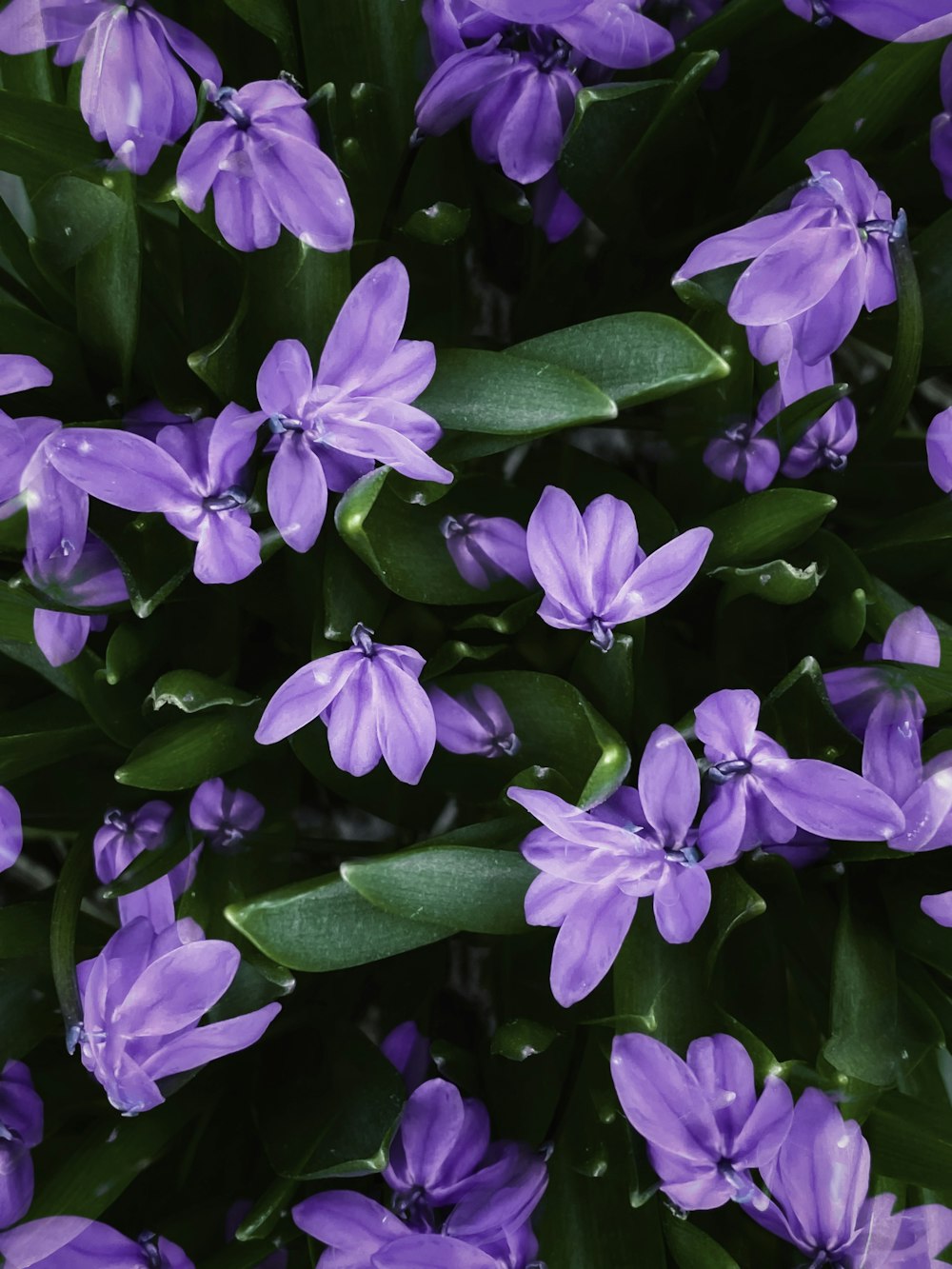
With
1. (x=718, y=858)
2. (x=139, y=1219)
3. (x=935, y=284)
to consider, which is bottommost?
(x=139, y=1219)

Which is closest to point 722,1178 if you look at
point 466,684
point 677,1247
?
point 677,1247

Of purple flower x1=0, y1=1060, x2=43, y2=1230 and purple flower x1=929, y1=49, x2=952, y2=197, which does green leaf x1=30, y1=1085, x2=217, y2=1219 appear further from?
purple flower x1=929, y1=49, x2=952, y2=197

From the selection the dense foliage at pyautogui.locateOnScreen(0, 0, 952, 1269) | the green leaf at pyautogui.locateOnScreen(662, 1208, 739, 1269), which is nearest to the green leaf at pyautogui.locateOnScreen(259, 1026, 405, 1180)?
the dense foliage at pyautogui.locateOnScreen(0, 0, 952, 1269)

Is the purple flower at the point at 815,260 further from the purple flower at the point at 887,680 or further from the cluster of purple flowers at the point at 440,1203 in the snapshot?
the cluster of purple flowers at the point at 440,1203

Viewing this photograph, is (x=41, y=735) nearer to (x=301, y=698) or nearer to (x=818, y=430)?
(x=301, y=698)

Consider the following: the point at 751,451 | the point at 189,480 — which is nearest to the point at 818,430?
the point at 751,451

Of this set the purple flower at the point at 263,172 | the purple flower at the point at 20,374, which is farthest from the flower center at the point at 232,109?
the purple flower at the point at 20,374

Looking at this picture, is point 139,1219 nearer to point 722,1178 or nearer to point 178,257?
point 722,1178
